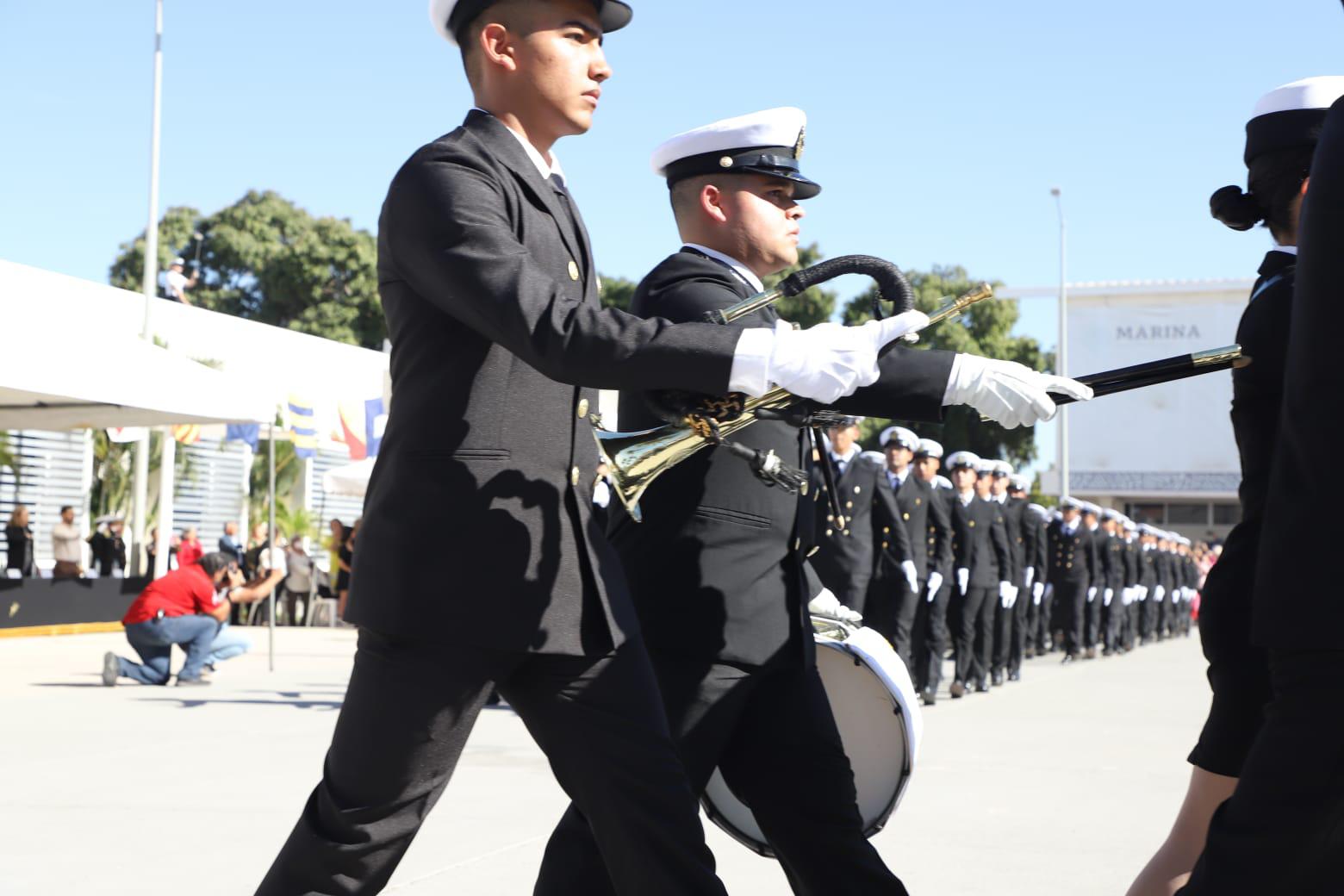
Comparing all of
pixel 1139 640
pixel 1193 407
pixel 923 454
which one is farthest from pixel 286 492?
pixel 1193 407

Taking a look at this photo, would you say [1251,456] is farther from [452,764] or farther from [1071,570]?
[1071,570]

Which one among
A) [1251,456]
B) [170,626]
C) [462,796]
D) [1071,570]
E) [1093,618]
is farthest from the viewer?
[1093,618]

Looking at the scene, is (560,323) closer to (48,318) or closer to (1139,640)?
(48,318)

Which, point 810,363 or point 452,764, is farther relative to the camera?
point 452,764

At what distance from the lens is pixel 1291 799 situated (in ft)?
7.63

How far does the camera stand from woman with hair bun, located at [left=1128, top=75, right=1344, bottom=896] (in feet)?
10.0

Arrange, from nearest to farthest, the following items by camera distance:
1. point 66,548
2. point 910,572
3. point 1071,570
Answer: point 910,572, point 66,548, point 1071,570

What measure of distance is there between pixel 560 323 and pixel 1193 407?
55.5 meters

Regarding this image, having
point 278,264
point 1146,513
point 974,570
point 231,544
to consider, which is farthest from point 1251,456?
point 1146,513

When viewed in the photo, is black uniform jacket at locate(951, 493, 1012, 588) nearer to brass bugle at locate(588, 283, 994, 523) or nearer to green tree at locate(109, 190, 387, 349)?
brass bugle at locate(588, 283, 994, 523)

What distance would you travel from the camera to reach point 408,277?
2.64 m

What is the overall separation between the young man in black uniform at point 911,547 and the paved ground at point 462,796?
0.74 m

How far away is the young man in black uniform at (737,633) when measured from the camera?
318 centimetres

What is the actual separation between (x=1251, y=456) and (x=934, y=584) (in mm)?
9699
